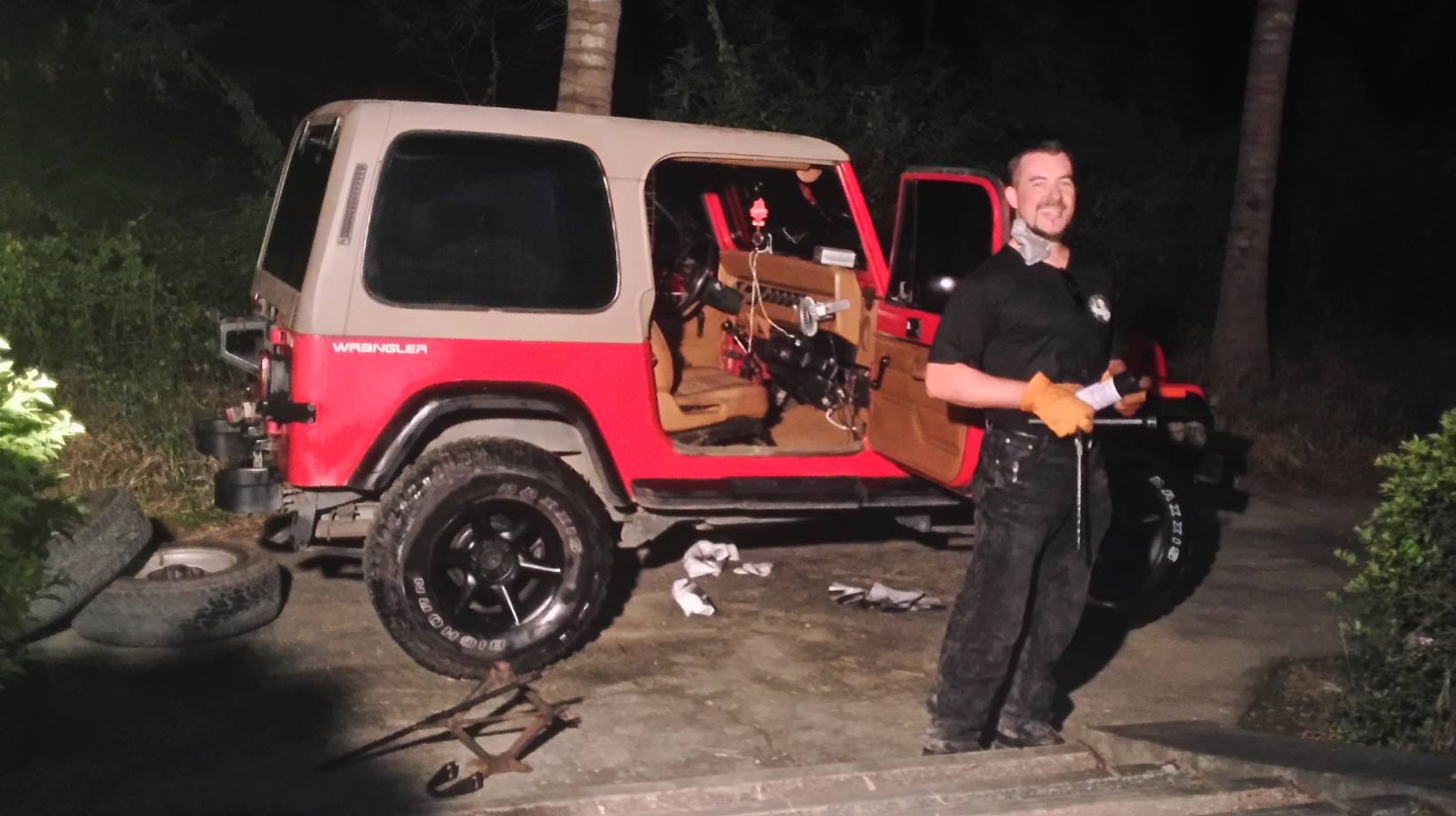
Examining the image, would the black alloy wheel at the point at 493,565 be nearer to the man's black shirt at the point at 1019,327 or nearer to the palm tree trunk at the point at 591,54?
the man's black shirt at the point at 1019,327

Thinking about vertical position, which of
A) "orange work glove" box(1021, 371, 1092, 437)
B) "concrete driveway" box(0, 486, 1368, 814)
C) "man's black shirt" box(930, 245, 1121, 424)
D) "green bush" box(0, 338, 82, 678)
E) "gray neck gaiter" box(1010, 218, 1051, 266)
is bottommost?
"concrete driveway" box(0, 486, 1368, 814)

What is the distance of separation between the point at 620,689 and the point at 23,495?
2293 millimetres

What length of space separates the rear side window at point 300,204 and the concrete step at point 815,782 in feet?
8.60

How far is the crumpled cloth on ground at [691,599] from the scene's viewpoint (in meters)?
6.53

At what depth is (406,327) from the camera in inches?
220

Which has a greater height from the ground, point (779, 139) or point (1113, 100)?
point (1113, 100)

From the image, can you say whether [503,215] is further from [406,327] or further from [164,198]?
[164,198]

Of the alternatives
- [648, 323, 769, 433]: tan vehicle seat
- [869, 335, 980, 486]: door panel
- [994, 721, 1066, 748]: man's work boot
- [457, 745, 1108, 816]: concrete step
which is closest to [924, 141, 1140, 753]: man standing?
[994, 721, 1066, 748]: man's work boot

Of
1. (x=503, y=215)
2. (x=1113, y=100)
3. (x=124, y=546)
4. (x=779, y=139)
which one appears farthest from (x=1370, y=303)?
(x=124, y=546)

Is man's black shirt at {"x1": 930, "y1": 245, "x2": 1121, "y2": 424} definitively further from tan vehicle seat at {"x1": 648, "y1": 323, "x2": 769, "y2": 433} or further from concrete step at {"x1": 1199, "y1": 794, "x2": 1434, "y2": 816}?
tan vehicle seat at {"x1": 648, "y1": 323, "x2": 769, "y2": 433}

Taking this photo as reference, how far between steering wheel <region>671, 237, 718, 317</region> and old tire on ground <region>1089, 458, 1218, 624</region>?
211cm

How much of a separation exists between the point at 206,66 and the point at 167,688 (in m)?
8.43

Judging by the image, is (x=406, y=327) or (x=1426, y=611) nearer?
(x=1426, y=611)

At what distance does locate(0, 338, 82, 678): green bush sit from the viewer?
4066 mm
